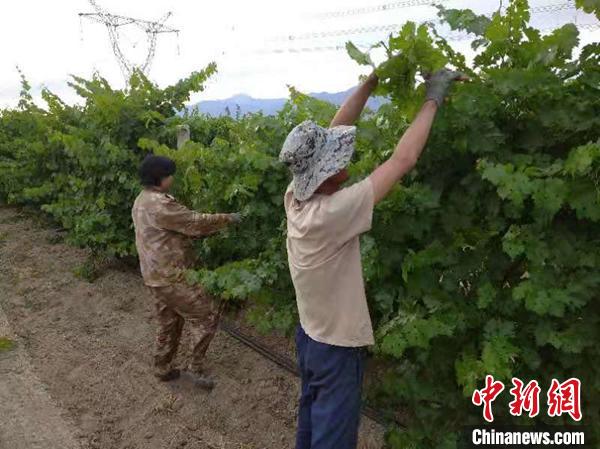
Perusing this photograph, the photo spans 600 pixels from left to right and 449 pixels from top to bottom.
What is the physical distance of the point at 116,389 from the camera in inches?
206

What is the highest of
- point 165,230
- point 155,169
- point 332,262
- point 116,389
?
point 155,169

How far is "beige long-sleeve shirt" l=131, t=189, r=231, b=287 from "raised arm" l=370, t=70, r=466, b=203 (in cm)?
262

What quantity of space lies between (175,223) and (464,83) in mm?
2827

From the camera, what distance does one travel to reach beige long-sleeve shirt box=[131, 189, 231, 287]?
15.8 feet

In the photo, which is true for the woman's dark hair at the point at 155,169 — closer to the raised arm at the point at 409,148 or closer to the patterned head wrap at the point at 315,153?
the patterned head wrap at the point at 315,153

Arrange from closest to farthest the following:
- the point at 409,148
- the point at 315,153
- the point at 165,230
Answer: the point at 409,148 < the point at 315,153 < the point at 165,230

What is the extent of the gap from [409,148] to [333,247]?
1.81 ft

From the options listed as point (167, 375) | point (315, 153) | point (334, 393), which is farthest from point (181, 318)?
point (315, 153)

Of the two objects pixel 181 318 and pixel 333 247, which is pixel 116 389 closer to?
pixel 181 318

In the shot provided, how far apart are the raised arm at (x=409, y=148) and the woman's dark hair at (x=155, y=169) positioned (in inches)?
108

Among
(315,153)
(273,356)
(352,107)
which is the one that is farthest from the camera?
(273,356)

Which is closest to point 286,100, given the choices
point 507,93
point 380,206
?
point 380,206

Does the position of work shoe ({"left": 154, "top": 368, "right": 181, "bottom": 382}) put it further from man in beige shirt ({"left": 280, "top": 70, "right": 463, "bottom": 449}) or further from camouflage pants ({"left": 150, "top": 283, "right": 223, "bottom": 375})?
man in beige shirt ({"left": 280, "top": 70, "right": 463, "bottom": 449})

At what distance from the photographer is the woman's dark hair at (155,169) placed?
479 cm
